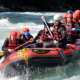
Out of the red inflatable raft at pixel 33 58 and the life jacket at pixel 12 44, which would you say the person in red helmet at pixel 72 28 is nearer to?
the red inflatable raft at pixel 33 58

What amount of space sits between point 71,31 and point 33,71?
204 cm

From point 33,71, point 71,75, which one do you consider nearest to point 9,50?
point 33,71

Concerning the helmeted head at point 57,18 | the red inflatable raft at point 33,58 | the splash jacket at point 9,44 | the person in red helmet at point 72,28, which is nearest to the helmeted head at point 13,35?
the splash jacket at point 9,44

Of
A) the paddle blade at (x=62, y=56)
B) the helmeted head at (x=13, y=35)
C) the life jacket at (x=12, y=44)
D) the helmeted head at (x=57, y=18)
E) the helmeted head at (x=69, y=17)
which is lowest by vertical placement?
the paddle blade at (x=62, y=56)

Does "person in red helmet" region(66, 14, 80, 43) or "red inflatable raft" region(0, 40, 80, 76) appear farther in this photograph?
"person in red helmet" region(66, 14, 80, 43)

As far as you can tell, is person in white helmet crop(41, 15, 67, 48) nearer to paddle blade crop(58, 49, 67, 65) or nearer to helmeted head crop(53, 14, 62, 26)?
helmeted head crop(53, 14, 62, 26)

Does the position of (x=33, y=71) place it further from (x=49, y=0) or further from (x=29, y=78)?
(x=49, y=0)

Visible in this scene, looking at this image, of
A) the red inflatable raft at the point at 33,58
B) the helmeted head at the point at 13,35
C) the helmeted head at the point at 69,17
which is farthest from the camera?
the helmeted head at the point at 69,17

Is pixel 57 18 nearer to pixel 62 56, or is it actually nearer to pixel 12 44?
pixel 62 56

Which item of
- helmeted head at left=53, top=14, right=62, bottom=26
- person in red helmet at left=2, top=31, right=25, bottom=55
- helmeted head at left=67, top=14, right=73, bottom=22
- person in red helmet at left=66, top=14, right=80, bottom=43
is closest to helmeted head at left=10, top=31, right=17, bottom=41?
person in red helmet at left=2, top=31, right=25, bottom=55

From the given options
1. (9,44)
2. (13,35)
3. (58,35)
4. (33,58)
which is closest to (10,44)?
(9,44)

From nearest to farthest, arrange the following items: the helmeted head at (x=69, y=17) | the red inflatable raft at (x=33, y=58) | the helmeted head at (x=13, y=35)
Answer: the red inflatable raft at (x=33, y=58)
the helmeted head at (x=13, y=35)
the helmeted head at (x=69, y=17)

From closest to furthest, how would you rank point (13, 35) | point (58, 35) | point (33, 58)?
point (33, 58) < point (13, 35) < point (58, 35)

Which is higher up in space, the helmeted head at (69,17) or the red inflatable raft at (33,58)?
the helmeted head at (69,17)
